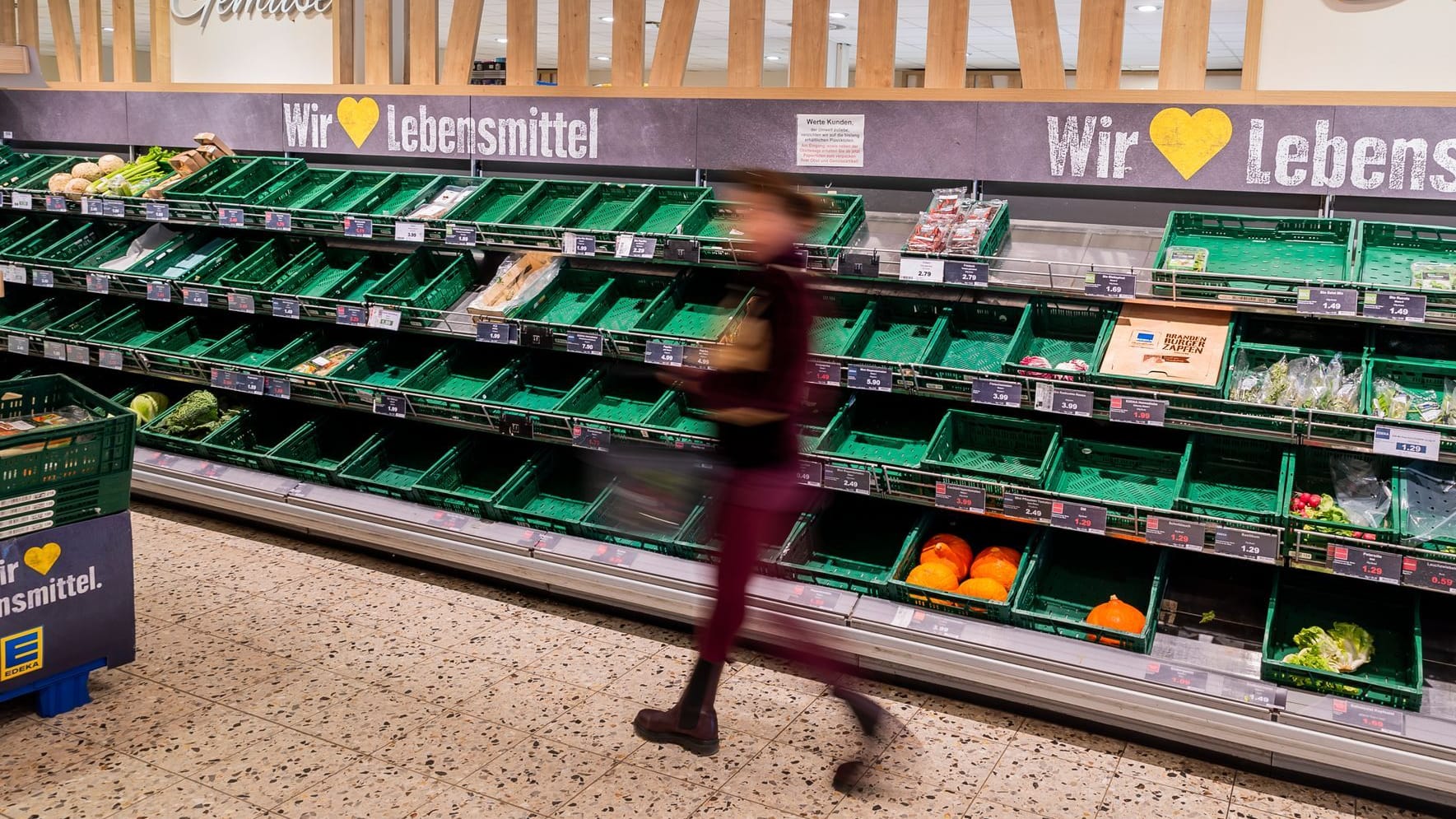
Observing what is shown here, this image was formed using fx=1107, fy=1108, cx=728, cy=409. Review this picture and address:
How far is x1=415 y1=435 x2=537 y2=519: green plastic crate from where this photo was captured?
4.56 m

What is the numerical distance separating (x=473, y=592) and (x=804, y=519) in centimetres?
138

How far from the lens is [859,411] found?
4.30 meters

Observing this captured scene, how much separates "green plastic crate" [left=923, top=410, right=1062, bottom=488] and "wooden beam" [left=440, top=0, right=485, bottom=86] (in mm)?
2816

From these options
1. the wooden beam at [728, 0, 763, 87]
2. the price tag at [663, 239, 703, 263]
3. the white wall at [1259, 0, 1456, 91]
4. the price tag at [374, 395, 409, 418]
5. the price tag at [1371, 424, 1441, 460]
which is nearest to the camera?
the price tag at [1371, 424, 1441, 460]

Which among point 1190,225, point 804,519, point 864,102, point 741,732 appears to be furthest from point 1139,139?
point 741,732

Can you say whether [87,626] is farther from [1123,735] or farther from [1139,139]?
[1139,139]

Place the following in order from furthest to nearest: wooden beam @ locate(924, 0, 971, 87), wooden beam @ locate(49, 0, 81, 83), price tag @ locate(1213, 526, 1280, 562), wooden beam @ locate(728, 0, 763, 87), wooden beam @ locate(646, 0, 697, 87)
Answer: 1. wooden beam @ locate(49, 0, 81, 83)
2. wooden beam @ locate(646, 0, 697, 87)
3. wooden beam @ locate(728, 0, 763, 87)
4. wooden beam @ locate(924, 0, 971, 87)
5. price tag @ locate(1213, 526, 1280, 562)

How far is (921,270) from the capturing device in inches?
147

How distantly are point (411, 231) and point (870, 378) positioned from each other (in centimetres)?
215

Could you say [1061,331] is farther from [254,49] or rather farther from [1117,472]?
[254,49]

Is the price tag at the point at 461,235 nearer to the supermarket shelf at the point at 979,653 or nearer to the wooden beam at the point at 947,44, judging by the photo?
the supermarket shelf at the point at 979,653

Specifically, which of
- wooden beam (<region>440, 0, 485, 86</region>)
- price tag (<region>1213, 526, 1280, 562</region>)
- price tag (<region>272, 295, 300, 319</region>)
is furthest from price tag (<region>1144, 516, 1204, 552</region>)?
price tag (<region>272, 295, 300, 319</region>)

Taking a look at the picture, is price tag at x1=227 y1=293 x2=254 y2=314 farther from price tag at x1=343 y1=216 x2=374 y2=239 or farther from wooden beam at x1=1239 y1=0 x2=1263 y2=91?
wooden beam at x1=1239 y1=0 x2=1263 y2=91

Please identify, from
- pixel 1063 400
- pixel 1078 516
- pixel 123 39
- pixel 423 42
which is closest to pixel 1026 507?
pixel 1078 516
